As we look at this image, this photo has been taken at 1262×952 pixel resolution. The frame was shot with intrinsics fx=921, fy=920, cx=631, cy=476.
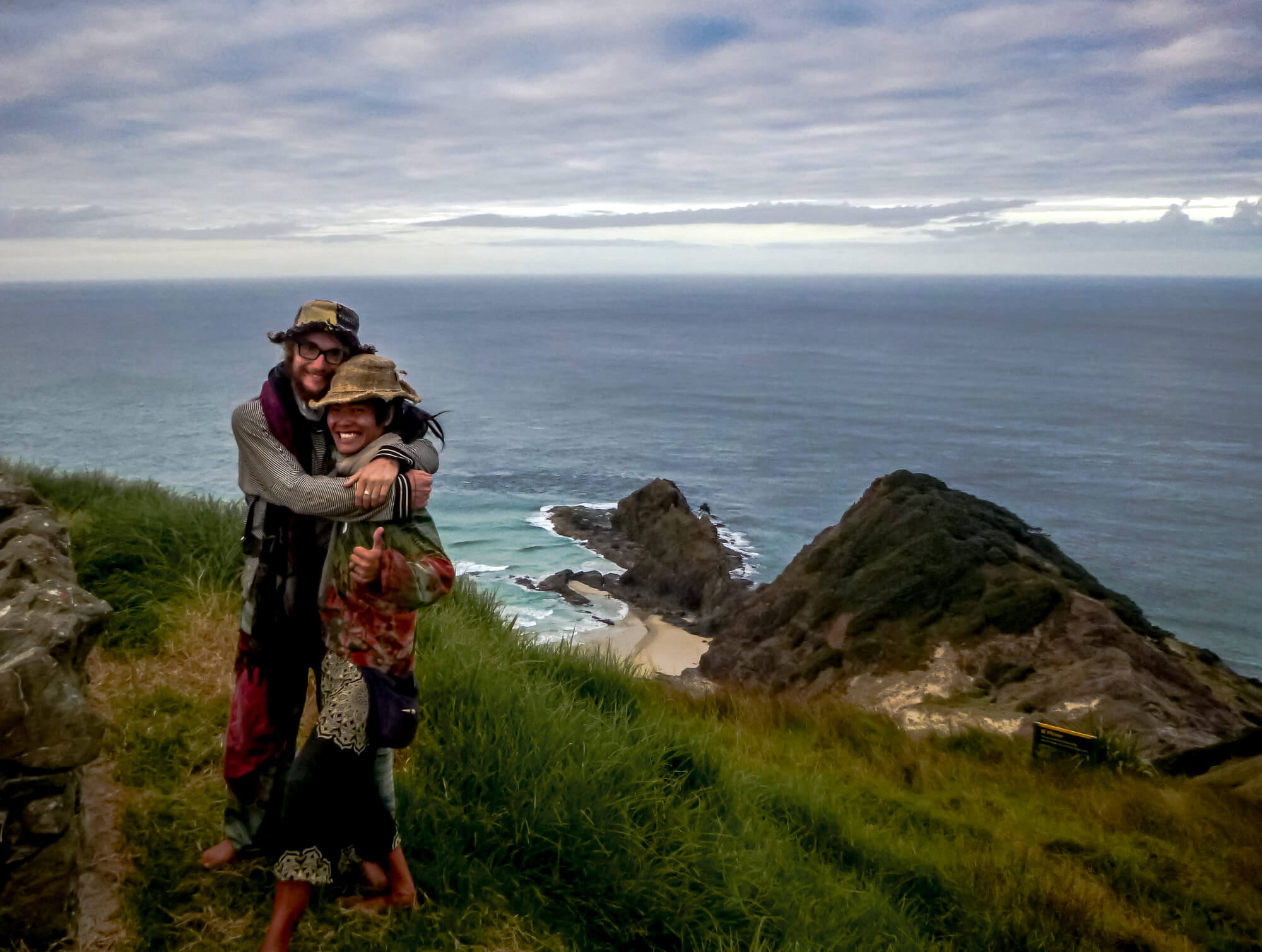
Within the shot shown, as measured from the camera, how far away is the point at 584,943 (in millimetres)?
4461

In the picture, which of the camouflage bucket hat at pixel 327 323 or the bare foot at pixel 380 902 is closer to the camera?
the camouflage bucket hat at pixel 327 323

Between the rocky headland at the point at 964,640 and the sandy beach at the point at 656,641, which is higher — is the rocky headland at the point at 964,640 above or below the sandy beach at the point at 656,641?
above

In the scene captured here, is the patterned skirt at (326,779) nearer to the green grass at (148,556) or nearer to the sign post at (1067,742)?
the green grass at (148,556)

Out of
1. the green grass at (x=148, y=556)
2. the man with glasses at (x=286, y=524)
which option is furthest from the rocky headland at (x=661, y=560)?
the man with glasses at (x=286, y=524)

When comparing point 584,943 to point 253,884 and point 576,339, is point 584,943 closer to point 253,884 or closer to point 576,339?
point 253,884

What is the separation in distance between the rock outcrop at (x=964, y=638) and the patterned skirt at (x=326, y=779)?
1006cm

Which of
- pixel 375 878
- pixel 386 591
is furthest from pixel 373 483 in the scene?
pixel 375 878

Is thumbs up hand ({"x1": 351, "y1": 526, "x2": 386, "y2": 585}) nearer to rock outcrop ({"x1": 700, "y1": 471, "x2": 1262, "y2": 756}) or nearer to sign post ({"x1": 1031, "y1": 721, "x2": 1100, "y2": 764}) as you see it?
sign post ({"x1": 1031, "y1": 721, "x2": 1100, "y2": 764})

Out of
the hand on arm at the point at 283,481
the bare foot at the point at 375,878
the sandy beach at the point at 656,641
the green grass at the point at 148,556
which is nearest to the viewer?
the hand on arm at the point at 283,481

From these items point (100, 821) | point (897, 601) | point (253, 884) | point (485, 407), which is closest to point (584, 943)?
point (253, 884)

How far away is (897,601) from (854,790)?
935 centimetres

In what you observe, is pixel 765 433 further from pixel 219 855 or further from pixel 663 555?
pixel 219 855

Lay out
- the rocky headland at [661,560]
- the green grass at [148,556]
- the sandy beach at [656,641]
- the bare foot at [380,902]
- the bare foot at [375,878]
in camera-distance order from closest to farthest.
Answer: the bare foot at [380,902]
the bare foot at [375,878]
the green grass at [148,556]
the sandy beach at [656,641]
the rocky headland at [661,560]

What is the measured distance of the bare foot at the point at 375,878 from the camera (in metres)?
4.29
